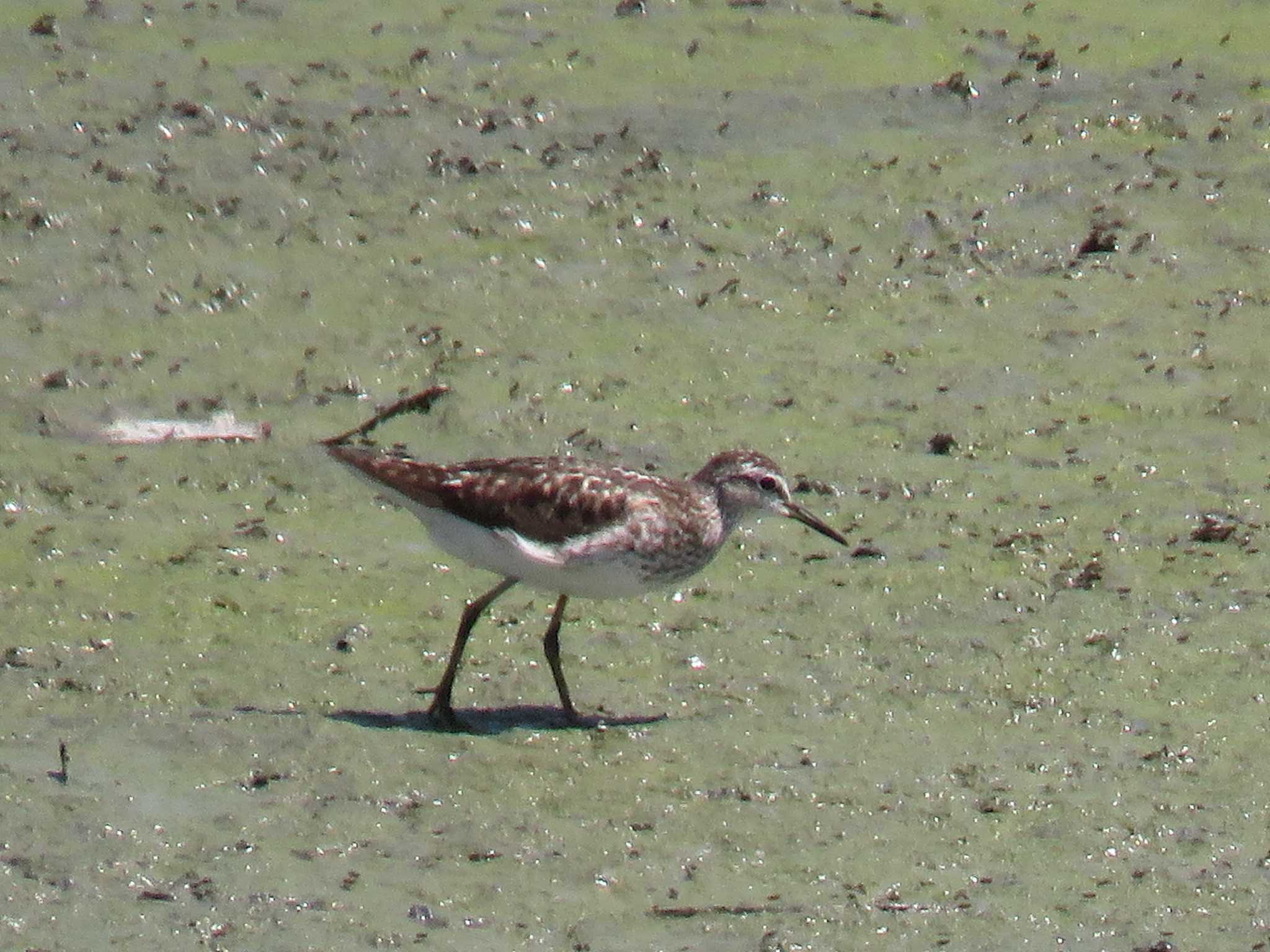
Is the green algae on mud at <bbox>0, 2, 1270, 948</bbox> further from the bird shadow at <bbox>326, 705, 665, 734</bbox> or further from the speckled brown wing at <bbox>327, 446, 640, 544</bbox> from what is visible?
the speckled brown wing at <bbox>327, 446, 640, 544</bbox>

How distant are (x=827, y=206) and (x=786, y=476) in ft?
9.08

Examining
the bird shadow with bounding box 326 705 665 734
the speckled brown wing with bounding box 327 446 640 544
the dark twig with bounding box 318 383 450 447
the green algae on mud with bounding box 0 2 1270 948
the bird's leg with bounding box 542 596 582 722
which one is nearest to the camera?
the green algae on mud with bounding box 0 2 1270 948

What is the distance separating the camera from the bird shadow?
841 centimetres

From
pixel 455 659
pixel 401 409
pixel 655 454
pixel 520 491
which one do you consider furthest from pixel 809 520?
pixel 401 409

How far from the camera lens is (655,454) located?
10891 millimetres

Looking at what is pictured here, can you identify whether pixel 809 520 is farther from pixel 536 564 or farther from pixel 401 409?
pixel 401 409

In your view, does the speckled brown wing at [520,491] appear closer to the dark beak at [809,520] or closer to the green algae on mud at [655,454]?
the green algae on mud at [655,454]

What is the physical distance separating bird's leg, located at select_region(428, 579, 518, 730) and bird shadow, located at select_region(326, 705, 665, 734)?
0.8 inches

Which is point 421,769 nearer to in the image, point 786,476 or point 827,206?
point 786,476

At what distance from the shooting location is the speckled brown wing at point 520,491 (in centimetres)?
871

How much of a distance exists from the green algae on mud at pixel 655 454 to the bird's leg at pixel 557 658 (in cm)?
20

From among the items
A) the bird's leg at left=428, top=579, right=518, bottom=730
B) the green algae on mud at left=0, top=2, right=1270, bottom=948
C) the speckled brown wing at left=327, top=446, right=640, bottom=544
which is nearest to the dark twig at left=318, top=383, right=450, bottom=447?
the green algae on mud at left=0, top=2, right=1270, bottom=948

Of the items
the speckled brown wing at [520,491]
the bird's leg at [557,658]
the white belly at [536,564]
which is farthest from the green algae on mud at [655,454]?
the speckled brown wing at [520,491]

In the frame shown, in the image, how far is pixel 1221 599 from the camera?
9.76 metres
